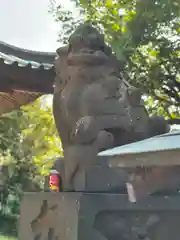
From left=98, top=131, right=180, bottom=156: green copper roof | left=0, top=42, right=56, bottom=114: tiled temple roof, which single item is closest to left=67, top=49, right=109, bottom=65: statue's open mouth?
left=0, top=42, right=56, bottom=114: tiled temple roof

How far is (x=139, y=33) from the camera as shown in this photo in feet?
23.1

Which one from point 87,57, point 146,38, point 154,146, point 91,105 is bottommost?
point 154,146

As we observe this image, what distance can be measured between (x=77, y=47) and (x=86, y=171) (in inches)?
48.3

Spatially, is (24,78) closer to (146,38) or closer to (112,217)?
(112,217)

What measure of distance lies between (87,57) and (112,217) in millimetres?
1494

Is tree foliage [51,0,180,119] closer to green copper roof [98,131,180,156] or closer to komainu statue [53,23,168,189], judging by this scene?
komainu statue [53,23,168,189]

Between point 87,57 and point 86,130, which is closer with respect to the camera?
point 86,130

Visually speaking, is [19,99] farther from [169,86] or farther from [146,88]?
[169,86]

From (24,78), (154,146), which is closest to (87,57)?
(24,78)

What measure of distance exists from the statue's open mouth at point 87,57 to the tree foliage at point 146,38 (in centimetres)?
132

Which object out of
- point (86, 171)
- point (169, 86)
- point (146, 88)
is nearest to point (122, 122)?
point (86, 171)

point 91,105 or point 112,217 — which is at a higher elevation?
point 91,105

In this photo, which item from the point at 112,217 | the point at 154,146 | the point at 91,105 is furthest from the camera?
the point at 91,105

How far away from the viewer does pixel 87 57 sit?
189 inches
